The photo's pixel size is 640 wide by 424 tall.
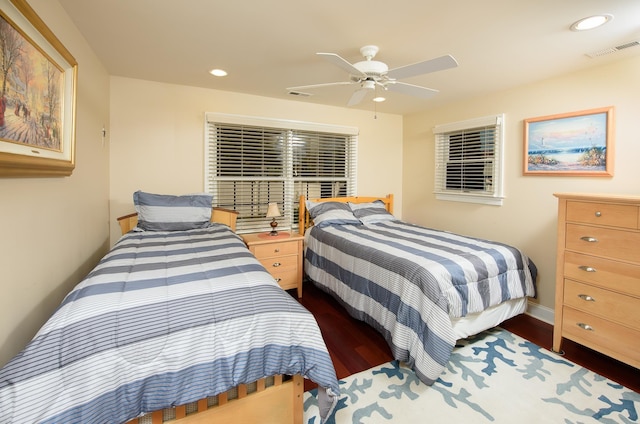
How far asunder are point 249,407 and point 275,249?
6.20ft

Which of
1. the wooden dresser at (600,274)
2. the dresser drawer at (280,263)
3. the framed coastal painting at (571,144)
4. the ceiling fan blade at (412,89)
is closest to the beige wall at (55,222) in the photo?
the dresser drawer at (280,263)

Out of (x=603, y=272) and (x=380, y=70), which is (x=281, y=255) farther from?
(x=603, y=272)

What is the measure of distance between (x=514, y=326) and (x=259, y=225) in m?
2.80

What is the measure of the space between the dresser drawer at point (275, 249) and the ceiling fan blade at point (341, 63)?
71.9 inches

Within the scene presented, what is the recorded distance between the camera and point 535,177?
2.89m

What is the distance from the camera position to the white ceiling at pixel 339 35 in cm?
170

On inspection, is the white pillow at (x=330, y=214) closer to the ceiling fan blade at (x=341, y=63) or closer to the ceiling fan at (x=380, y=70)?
the ceiling fan at (x=380, y=70)

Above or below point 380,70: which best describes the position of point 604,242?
below

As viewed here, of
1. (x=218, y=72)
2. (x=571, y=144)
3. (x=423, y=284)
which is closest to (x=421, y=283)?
(x=423, y=284)

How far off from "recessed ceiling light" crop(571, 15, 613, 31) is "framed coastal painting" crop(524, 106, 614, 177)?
2.90 feet

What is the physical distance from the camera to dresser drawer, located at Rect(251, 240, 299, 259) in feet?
9.96

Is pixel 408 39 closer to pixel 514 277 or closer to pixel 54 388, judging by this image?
pixel 514 277

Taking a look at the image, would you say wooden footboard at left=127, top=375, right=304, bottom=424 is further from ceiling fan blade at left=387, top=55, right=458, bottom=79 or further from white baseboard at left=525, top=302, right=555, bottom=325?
white baseboard at left=525, top=302, right=555, bottom=325

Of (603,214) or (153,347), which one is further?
(603,214)
